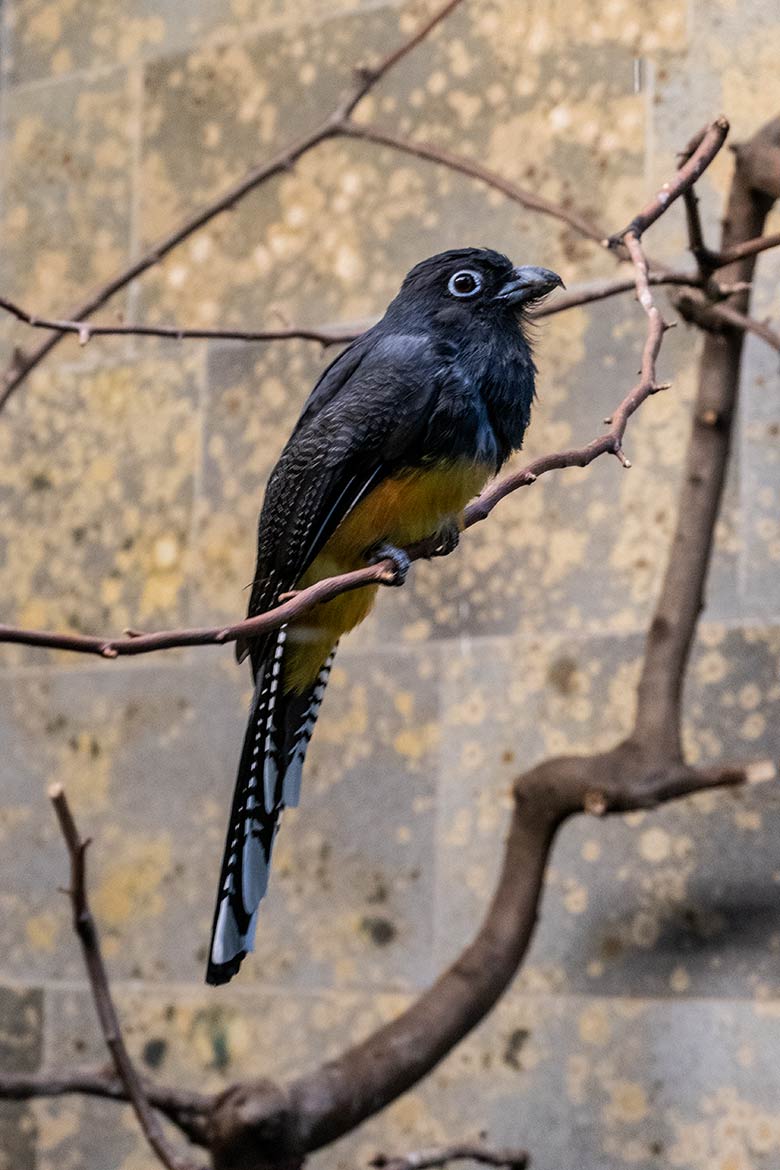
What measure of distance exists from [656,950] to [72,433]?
1.33 metres

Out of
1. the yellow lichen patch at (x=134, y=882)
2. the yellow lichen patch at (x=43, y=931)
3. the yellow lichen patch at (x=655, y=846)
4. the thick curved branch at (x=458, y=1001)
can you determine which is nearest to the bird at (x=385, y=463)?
the thick curved branch at (x=458, y=1001)

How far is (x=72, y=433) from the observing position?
9.62ft

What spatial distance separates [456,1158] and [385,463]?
42.8 inches

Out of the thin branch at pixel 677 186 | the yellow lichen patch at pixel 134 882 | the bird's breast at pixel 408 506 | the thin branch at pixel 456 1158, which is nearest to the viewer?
the thin branch at pixel 677 186

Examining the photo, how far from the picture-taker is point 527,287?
58.0 inches

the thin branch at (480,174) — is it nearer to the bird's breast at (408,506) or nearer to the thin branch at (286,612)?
the bird's breast at (408,506)

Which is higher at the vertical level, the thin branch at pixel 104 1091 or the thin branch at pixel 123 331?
the thin branch at pixel 123 331

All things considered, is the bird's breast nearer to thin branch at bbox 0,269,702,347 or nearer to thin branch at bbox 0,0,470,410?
thin branch at bbox 0,269,702,347

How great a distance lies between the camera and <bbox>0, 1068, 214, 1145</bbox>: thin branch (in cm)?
211

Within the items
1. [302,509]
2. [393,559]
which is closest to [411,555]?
[393,559]

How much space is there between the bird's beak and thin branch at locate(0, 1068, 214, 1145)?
112cm

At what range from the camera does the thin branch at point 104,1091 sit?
2.11 meters

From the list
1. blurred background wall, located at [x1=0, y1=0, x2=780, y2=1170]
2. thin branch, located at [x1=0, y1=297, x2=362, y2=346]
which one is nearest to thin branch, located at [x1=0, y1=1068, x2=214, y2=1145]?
blurred background wall, located at [x1=0, y1=0, x2=780, y2=1170]

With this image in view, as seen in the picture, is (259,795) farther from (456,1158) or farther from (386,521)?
(456,1158)
